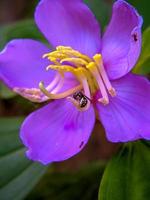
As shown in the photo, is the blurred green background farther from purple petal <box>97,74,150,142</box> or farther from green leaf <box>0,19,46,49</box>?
purple petal <box>97,74,150,142</box>

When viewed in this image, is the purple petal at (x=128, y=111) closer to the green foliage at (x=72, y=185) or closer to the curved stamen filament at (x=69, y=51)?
the curved stamen filament at (x=69, y=51)

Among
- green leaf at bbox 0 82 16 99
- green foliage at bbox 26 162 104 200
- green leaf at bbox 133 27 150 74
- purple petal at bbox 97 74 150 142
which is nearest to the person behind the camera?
purple petal at bbox 97 74 150 142

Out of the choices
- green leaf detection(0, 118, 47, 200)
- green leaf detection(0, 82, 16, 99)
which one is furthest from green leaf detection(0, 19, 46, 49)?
green leaf detection(0, 118, 47, 200)

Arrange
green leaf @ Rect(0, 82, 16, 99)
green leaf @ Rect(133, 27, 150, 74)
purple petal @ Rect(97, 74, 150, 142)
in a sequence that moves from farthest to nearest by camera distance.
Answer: green leaf @ Rect(0, 82, 16, 99)
green leaf @ Rect(133, 27, 150, 74)
purple petal @ Rect(97, 74, 150, 142)

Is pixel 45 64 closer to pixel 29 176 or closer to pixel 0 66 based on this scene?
pixel 0 66

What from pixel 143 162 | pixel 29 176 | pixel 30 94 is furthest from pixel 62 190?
pixel 30 94

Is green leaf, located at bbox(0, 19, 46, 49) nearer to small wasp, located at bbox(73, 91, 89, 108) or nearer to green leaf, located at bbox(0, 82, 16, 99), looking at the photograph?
green leaf, located at bbox(0, 82, 16, 99)

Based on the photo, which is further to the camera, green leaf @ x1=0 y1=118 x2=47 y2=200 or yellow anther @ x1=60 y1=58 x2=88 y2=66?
green leaf @ x1=0 y1=118 x2=47 y2=200

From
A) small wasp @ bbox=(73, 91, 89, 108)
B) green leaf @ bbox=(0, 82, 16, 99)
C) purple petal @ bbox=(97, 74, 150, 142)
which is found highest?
small wasp @ bbox=(73, 91, 89, 108)

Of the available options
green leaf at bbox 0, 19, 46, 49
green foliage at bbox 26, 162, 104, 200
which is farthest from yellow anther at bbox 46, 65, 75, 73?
green foliage at bbox 26, 162, 104, 200

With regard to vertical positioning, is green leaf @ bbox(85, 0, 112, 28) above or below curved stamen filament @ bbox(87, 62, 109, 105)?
below
